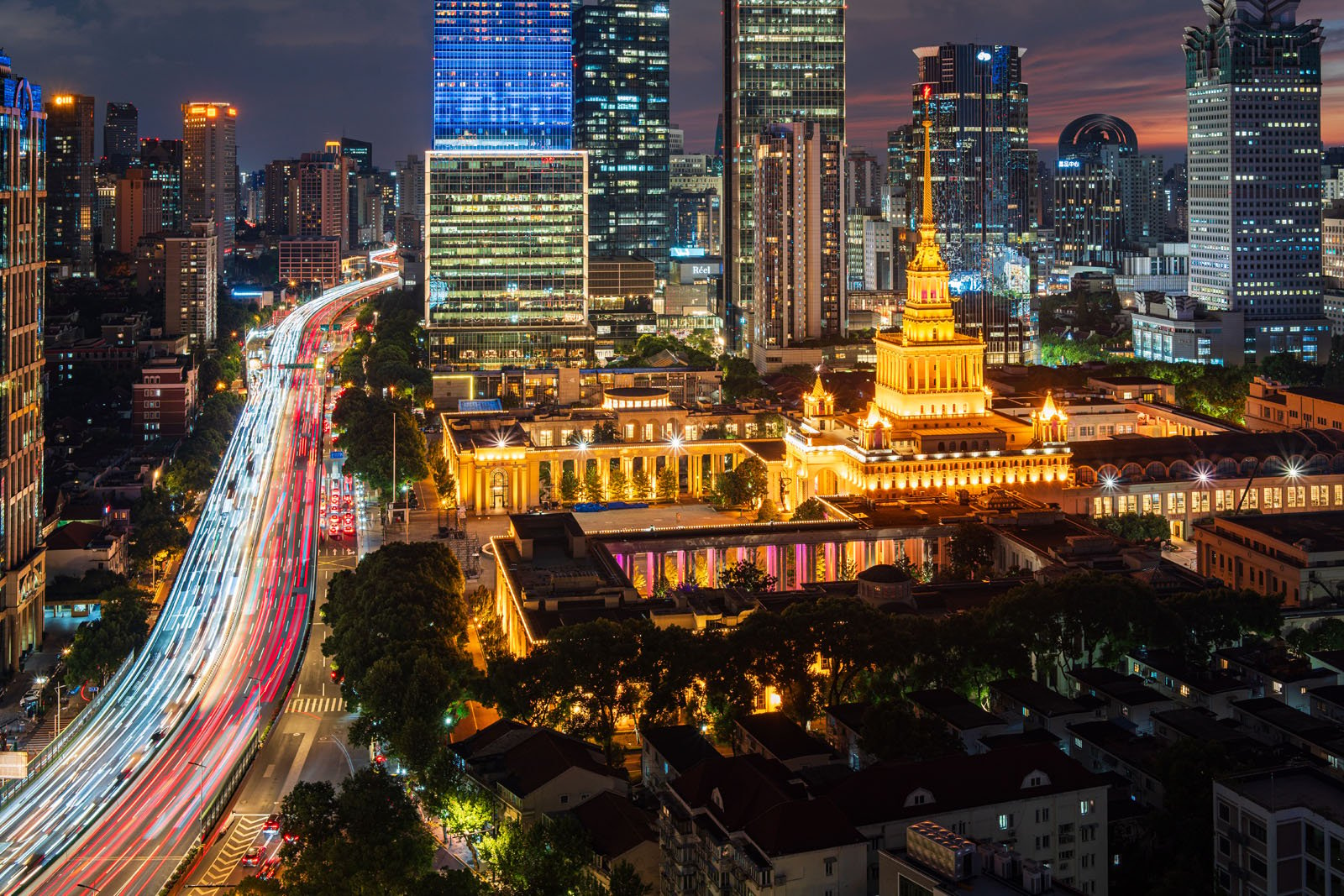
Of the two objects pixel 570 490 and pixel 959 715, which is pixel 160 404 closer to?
pixel 570 490

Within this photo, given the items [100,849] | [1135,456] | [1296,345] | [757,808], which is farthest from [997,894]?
[1296,345]

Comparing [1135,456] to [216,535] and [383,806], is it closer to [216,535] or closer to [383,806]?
[216,535]

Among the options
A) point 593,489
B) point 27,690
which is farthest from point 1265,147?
point 27,690

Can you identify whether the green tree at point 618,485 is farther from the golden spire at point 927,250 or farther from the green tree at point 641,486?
the golden spire at point 927,250

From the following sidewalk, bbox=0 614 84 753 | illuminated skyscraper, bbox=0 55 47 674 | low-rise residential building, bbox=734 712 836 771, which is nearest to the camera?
low-rise residential building, bbox=734 712 836 771

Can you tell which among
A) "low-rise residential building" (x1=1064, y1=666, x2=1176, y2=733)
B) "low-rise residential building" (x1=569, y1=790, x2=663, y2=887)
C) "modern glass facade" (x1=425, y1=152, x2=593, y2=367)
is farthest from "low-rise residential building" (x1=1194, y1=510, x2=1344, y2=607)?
"modern glass facade" (x1=425, y1=152, x2=593, y2=367)

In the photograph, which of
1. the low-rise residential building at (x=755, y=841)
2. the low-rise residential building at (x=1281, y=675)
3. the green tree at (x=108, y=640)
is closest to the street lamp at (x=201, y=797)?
the green tree at (x=108, y=640)

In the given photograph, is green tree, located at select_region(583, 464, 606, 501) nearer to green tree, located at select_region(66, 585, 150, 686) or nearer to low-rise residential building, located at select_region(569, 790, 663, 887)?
green tree, located at select_region(66, 585, 150, 686)
